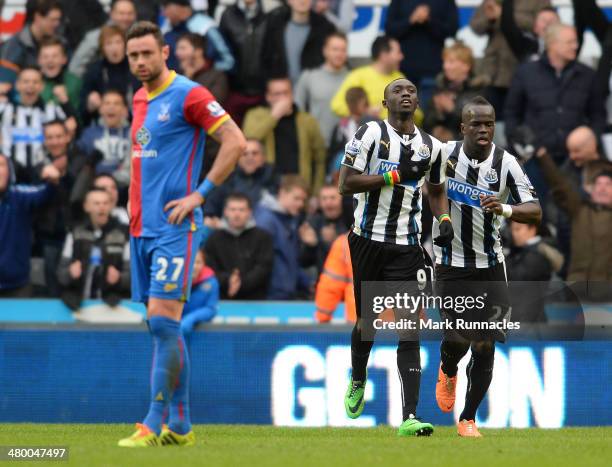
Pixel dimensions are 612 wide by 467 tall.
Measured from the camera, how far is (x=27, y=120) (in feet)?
46.9

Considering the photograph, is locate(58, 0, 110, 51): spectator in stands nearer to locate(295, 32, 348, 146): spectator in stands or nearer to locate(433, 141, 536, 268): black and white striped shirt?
locate(295, 32, 348, 146): spectator in stands

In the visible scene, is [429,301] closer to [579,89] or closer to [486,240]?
[486,240]

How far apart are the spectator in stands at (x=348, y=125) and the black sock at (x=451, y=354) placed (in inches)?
178

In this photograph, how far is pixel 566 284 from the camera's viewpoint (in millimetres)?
12508

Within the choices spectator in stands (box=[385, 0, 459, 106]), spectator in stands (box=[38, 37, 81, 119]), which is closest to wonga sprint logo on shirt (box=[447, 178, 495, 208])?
spectator in stands (box=[385, 0, 459, 106])

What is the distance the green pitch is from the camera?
23.4 ft

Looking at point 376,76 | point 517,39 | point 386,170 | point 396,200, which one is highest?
point 517,39

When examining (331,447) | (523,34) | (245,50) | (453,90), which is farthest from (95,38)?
(331,447)

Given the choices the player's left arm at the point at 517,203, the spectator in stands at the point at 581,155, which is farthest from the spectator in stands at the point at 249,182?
the player's left arm at the point at 517,203

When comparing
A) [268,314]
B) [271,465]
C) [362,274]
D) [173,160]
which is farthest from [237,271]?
[271,465]

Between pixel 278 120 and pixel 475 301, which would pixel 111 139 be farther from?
pixel 475 301

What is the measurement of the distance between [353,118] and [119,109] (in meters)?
2.47

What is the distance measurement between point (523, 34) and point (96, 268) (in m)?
5.11

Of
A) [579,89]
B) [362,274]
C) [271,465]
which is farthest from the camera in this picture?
[579,89]
